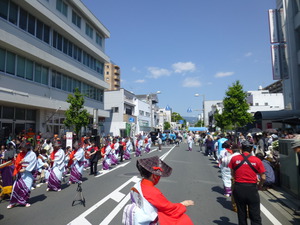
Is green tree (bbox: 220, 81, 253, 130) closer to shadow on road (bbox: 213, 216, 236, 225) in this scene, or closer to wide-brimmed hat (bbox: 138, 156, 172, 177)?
shadow on road (bbox: 213, 216, 236, 225)

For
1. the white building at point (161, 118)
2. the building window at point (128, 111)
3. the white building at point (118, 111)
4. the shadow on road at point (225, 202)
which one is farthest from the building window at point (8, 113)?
the white building at point (161, 118)

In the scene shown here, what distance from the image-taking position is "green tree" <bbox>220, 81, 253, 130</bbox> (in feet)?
94.5

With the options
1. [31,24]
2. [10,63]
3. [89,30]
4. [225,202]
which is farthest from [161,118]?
[225,202]

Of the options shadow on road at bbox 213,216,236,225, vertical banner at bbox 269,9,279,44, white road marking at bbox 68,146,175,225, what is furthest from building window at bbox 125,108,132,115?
shadow on road at bbox 213,216,236,225

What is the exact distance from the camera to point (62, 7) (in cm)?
2239

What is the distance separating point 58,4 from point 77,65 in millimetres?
6200

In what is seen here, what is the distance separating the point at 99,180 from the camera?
395 inches

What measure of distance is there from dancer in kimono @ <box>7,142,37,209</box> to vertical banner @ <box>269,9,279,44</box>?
83.2 feet

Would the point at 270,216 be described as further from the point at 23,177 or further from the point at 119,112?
the point at 119,112

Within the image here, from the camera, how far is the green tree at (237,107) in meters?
28.8

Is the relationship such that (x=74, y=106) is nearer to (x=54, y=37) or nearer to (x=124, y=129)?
(x=54, y=37)

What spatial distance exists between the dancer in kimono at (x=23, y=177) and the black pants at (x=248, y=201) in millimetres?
5683

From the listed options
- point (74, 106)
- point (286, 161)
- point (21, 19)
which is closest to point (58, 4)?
point (21, 19)

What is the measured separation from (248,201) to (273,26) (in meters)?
25.5
